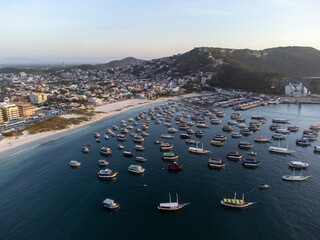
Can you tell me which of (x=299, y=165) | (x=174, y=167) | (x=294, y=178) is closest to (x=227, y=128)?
(x=299, y=165)

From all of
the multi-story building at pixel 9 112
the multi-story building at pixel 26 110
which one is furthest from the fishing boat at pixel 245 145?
the multi-story building at pixel 26 110

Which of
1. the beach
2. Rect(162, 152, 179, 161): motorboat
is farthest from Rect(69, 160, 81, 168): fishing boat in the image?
Rect(162, 152, 179, 161): motorboat

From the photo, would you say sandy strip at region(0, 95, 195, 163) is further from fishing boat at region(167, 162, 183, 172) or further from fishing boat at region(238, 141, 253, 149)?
fishing boat at region(238, 141, 253, 149)

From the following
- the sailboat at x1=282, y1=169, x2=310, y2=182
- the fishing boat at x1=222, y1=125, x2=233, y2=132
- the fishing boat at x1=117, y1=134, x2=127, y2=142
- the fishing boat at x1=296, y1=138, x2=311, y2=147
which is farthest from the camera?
the fishing boat at x1=222, y1=125, x2=233, y2=132

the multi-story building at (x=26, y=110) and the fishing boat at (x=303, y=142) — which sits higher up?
the multi-story building at (x=26, y=110)

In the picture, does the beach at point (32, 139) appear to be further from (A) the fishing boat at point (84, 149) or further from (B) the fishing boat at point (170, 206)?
(B) the fishing boat at point (170, 206)

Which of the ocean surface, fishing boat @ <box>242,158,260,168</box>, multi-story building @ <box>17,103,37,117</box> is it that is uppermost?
multi-story building @ <box>17,103,37,117</box>

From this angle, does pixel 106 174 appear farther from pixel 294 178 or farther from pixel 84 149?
pixel 294 178

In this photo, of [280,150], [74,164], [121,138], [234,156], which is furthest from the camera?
[121,138]

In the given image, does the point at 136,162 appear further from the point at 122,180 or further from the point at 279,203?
the point at 279,203

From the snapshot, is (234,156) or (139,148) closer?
(234,156)
